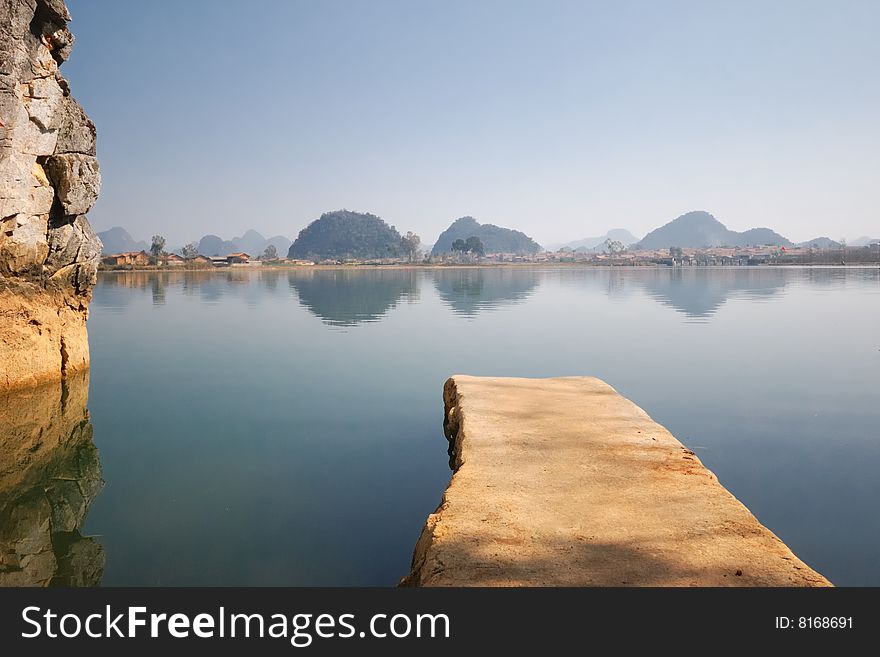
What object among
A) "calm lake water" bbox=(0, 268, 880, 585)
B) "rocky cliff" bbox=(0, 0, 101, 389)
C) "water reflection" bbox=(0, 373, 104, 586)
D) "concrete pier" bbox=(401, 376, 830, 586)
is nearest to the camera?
"concrete pier" bbox=(401, 376, 830, 586)

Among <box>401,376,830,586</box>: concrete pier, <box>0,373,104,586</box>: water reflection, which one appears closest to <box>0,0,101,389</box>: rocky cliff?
<box>0,373,104,586</box>: water reflection

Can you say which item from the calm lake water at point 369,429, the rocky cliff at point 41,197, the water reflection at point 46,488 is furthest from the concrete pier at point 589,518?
the rocky cliff at point 41,197

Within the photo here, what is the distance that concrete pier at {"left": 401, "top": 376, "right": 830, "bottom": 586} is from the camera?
159 inches

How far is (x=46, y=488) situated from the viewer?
7520 mm

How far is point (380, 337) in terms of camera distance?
2234 centimetres

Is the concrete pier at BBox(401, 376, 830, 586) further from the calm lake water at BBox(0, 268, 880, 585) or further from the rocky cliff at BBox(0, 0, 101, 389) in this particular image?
the rocky cliff at BBox(0, 0, 101, 389)

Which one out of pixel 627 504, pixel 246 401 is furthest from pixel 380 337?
pixel 627 504

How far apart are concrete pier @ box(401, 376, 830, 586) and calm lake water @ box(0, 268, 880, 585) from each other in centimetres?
117

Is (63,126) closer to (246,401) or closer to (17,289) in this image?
(17,289)

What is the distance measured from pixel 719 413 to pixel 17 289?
1405 cm

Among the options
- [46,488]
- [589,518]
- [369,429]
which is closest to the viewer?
[589,518]

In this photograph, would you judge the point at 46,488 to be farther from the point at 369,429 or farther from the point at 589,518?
the point at 589,518

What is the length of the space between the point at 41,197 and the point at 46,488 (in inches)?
295

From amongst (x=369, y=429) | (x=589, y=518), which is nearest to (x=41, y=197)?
(x=369, y=429)
